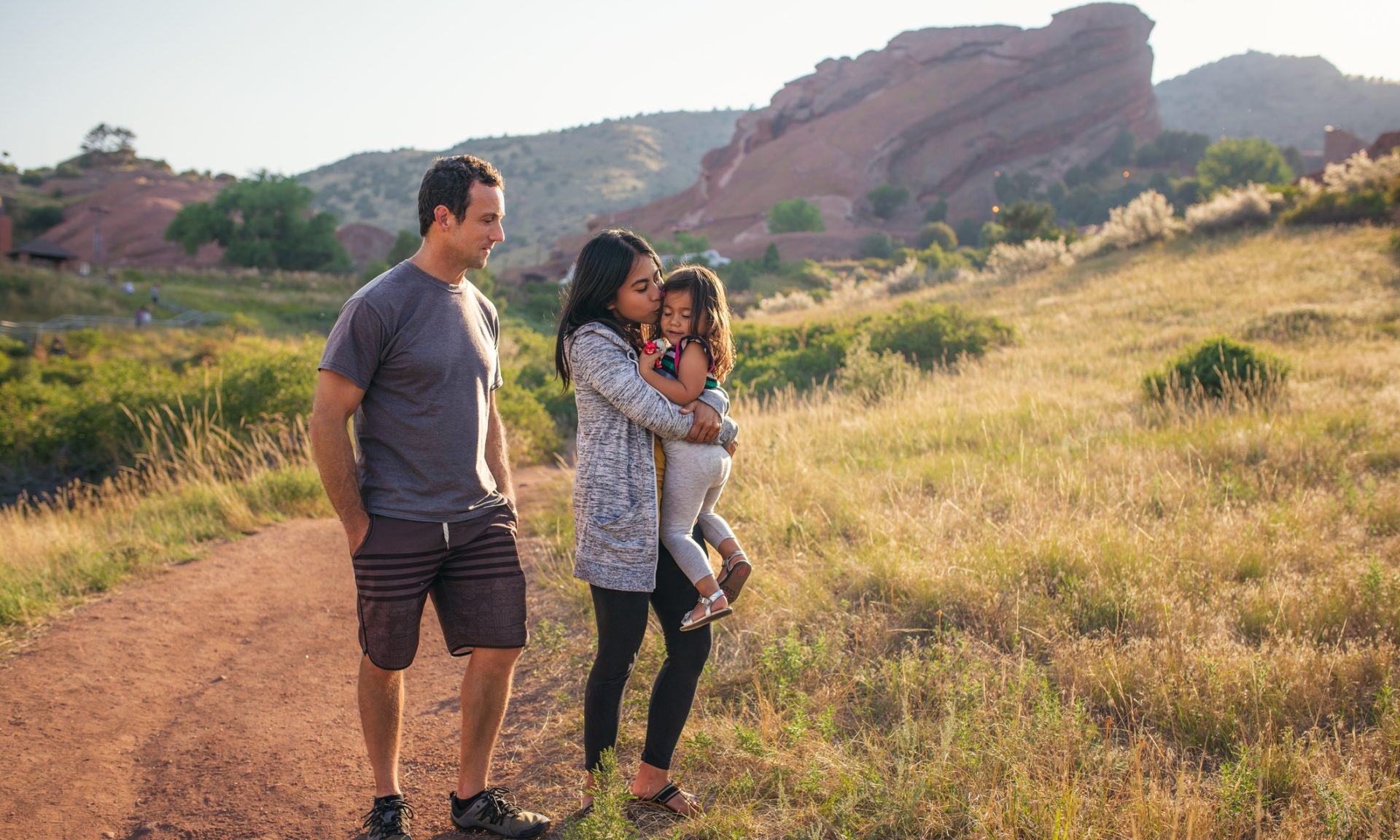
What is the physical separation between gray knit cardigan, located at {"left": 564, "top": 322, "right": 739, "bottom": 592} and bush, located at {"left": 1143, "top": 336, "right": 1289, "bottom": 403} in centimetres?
712

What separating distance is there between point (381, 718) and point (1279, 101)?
475ft

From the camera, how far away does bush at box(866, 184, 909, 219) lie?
228 ft

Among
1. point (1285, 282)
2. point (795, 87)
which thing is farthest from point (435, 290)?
point (795, 87)

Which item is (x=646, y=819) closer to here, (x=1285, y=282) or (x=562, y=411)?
(x=562, y=411)

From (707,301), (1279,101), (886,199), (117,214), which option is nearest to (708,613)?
(707,301)

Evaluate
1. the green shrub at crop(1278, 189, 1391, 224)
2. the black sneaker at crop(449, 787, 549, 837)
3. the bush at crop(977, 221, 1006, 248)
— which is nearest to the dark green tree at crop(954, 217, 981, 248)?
the bush at crop(977, 221, 1006, 248)

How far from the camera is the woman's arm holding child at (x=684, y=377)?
2824 mm

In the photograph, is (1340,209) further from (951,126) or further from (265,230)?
(951,126)

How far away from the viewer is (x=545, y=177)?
4355 inches

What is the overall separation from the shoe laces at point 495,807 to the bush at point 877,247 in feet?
182

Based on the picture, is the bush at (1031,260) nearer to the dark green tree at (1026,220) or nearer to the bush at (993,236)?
the bush at (993,236)

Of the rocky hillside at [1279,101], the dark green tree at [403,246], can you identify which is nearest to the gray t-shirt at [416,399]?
the dark green tree at [403,246]

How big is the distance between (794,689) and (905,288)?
25438 millimetres

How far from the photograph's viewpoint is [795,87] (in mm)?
90125
